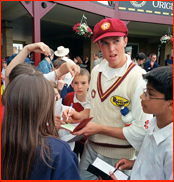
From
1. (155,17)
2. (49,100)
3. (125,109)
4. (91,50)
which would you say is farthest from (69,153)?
(91,50)

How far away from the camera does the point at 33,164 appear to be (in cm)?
81

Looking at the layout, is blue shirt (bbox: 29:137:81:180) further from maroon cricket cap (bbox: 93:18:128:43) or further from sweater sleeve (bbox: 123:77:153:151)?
maroon cricket cap (bbox: 93:18:128:43)

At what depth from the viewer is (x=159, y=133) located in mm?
1027

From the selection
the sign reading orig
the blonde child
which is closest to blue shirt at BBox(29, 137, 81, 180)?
the blonde child

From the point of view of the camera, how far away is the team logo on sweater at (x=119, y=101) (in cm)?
128

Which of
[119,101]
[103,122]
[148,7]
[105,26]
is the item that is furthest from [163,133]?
[148,7]

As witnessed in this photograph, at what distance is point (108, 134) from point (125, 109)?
24 cm

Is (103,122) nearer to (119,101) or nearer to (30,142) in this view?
(119,101)

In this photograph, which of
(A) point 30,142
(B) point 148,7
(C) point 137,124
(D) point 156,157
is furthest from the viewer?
(B) point 148,7

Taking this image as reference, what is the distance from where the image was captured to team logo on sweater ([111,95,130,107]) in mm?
1275

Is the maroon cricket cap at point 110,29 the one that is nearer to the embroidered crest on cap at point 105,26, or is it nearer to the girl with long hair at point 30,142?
the embroidered crest on cap at point 105,26

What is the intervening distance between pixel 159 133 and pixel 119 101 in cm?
37

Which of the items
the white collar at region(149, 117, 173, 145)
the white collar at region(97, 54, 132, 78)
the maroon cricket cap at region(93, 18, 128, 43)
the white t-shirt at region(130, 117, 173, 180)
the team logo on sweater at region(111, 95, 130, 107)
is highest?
the maroon cricket cap at region(93, 18, 128, 43)

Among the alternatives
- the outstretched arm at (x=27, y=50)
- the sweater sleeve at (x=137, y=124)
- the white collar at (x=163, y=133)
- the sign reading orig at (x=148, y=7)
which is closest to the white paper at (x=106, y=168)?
the sweater sleeve at (x=137, y=124)
